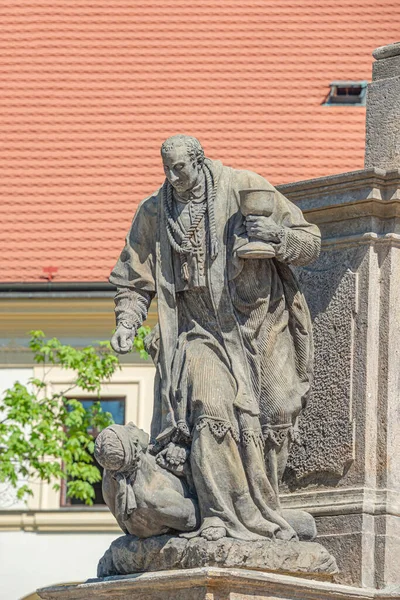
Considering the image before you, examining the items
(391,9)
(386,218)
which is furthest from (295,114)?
(386,218)

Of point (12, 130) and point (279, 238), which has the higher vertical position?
point (12, 130)

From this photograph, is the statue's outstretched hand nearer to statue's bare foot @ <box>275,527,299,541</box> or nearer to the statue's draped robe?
the statue's draped robe

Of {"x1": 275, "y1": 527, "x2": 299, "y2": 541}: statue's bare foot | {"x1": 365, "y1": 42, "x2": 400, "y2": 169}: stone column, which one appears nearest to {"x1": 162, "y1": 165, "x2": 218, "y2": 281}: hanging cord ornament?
{"x1": 365, "y1": 42, "x2": 400, "y2": 169}: stone column

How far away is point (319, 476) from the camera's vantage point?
29.1ft

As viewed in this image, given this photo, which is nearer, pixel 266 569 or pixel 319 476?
pixel 266 569

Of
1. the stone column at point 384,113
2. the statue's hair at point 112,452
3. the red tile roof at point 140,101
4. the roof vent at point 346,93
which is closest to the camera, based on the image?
the statue's hair at point 112,452

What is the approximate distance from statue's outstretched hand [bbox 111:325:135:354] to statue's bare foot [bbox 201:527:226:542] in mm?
911

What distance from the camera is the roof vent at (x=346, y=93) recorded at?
26.5 metres

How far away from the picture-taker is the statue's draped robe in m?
8.12

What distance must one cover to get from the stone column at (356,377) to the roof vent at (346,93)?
17.5 m

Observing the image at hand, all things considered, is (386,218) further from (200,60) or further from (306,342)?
(200,60)

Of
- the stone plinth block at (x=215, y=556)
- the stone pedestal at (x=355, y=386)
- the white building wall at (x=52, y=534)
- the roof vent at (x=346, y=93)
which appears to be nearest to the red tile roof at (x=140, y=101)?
the roof vent at (x=346, y=93)

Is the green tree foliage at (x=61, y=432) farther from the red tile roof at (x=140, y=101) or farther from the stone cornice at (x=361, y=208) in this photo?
the stone cornice at (x=361, y=208)

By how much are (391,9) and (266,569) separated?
69.2 feet
